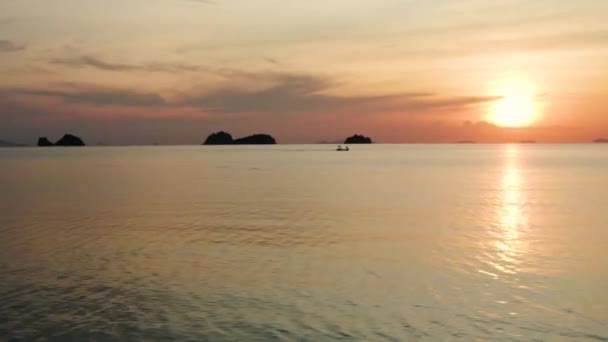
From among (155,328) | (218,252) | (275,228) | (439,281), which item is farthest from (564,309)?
(275,228)

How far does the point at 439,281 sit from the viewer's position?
24250 mm

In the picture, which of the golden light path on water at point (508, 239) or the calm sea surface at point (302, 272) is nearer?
the calm sea surface at point (302, 272)

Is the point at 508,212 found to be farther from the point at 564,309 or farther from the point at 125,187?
the point at 125,187

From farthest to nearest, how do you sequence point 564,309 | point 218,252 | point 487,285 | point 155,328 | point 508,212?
point 508,212, point 218,252, point 487,285, point 564,309, point 155,328

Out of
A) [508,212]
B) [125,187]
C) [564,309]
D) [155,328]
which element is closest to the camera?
[155,328]

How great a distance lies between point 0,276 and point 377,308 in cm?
1771

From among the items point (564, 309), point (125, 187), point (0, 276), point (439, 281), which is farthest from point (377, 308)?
point (125, 187)

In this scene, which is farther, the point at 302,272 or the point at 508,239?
the point at 508,239

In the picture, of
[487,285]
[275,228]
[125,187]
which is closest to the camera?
[487,285]

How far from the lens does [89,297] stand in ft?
70.2

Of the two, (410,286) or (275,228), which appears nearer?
(410,286)

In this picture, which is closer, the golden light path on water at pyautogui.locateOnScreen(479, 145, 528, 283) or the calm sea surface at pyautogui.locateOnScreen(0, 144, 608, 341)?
the calm sea surface at pyautogui.locateOnScreen(0, 144, 608, 341)

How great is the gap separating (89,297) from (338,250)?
1474 cm

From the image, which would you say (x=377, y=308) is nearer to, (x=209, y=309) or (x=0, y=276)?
(x=209, y=309)
